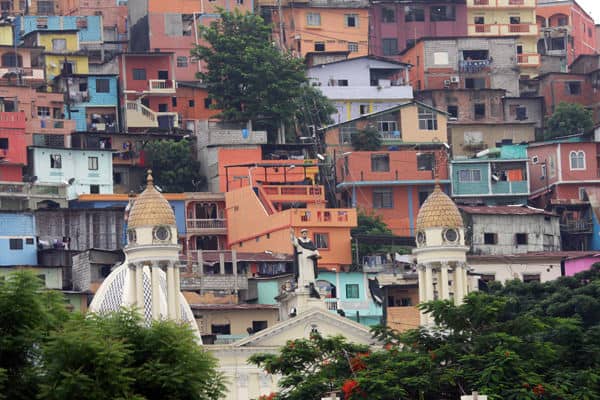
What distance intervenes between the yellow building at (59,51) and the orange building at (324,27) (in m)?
11.6

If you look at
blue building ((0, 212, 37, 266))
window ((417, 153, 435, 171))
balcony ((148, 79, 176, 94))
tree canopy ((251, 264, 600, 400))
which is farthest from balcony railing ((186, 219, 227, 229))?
tree canopy ((251, 264, 600, 400))

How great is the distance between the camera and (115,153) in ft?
393

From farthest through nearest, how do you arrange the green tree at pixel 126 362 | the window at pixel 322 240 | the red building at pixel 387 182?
the red building at pixel 387 182 → the window at pixel 322 240 → the green tree at pixel 126 362

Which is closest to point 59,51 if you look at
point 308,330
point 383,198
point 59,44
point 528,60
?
point 59,44

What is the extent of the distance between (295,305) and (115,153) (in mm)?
28300

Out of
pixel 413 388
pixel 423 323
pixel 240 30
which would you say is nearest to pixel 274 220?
pixel 240 30

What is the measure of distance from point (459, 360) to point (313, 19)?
5887cm

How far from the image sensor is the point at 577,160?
391 feet

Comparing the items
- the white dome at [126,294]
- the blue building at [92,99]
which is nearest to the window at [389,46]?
the blue building at [92,99]

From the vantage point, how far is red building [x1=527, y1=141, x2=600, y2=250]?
117125 mm

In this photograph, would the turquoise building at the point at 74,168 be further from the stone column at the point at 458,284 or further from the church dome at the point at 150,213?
the stone column at the point at 458,284

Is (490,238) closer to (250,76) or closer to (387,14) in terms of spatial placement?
(250,76)

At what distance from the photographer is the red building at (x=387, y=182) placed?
11744cm

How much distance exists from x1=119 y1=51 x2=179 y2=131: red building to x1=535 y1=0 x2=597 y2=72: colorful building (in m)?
25.3
